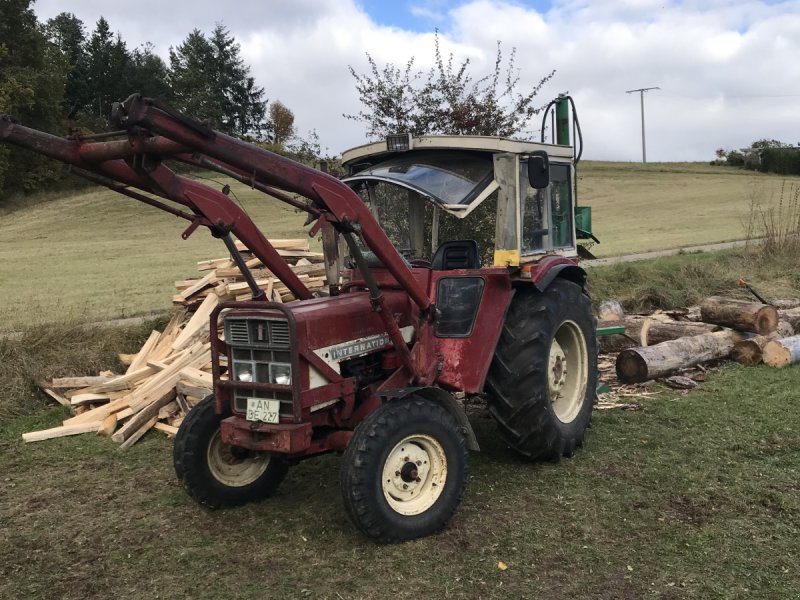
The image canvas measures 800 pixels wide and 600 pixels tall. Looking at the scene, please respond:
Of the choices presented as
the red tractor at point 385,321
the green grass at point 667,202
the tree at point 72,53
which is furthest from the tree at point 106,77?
the red tractor at point 385,321

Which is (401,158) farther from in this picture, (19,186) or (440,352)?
(19,186)

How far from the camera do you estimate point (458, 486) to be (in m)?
4.36

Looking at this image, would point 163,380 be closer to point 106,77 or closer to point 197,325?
point 197,325

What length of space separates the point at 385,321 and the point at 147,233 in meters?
32.2

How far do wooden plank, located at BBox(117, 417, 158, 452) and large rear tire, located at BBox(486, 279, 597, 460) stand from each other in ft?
11.1

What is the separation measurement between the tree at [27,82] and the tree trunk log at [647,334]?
41.7 m

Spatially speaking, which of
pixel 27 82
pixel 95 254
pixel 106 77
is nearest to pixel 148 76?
pixel 106 77

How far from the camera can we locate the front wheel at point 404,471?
3.98m

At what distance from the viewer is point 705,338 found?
8.41 m

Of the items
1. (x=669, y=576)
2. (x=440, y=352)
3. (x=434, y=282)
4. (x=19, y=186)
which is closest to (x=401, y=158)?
(x=434, y=282)

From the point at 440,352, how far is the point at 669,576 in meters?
2.00

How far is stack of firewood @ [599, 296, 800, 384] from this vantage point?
7.85 metres

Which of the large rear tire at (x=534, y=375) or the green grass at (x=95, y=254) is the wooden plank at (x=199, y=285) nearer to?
the green grass at (x=95, y=254)

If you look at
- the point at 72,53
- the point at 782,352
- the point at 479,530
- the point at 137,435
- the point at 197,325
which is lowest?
the point at 479,530
